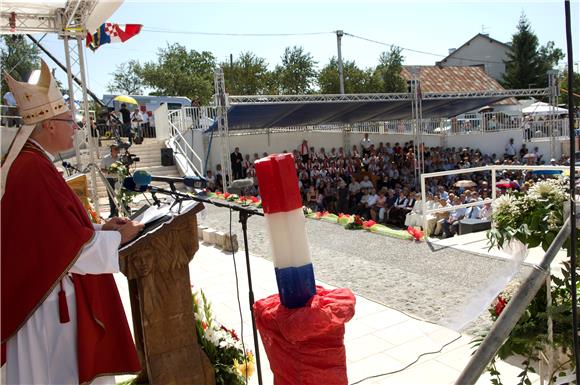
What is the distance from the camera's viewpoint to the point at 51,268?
80.5 inches

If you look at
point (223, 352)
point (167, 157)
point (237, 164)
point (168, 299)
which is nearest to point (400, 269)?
point (223, 352)

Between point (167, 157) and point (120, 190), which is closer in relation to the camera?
point (120, 190)

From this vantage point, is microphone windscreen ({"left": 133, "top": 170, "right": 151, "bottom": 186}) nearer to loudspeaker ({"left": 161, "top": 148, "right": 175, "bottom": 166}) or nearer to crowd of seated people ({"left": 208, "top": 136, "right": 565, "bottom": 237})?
crowd of seated people ({"left": 208, "top": 136, "right": 565, "bottom": 237})

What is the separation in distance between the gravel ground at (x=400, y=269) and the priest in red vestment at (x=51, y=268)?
3237mm

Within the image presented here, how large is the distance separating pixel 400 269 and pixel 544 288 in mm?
4556

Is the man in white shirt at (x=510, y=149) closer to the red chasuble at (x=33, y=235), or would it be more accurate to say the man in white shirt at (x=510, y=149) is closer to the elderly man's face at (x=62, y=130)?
the elderly man's face at (x=62, y=130)

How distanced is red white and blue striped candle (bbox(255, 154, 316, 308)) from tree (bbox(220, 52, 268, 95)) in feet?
127

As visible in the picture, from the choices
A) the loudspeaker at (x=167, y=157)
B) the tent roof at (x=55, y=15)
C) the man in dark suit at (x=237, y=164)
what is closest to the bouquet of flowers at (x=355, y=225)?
the tent roof at (x=55, y=15)

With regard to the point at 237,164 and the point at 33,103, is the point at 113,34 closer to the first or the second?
the point at 237,164

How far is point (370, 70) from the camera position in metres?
41.0

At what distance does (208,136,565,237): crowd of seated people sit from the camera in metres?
10.9

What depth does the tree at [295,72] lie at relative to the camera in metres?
38.8

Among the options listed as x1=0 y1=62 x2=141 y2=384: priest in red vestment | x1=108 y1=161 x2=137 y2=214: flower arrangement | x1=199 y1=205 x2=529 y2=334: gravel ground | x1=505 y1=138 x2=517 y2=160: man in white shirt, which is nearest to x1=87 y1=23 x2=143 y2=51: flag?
x1=108 y1=161 x2=137 y2=214: flower arrangement

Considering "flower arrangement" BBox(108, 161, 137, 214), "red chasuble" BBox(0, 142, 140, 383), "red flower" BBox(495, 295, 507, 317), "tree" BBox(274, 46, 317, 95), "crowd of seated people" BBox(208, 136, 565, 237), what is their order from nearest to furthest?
"red chasuble" BBox(0, 142, 140, 383) → "red flower" BBox(495, 295, 507, 317) → "flower arrangement" BBox(108, 161, 137, 214) → "crowd of seated people" BBox(208, 136, 565, 237) → "tree" BBox(274, 46, 317, 95)
